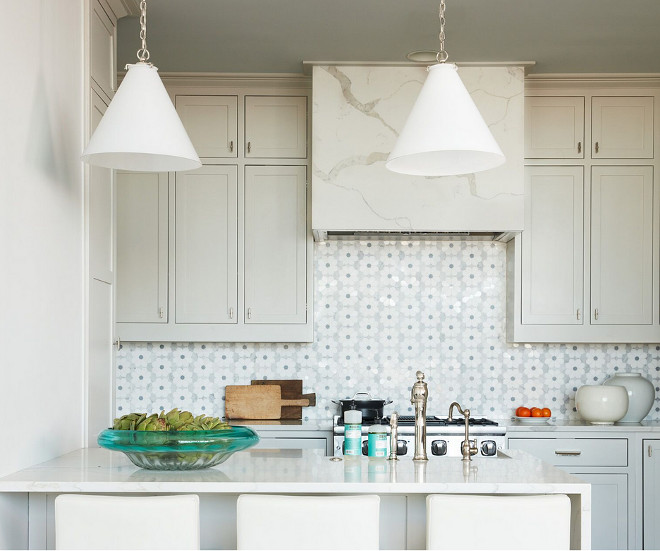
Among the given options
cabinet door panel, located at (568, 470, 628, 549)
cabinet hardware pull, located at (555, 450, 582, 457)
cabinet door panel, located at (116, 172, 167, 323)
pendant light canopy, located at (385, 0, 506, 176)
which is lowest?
cabinet door panel, located at (568, 470, 628, 549)

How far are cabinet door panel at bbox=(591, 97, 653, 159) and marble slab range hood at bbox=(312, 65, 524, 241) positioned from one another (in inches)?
23.1

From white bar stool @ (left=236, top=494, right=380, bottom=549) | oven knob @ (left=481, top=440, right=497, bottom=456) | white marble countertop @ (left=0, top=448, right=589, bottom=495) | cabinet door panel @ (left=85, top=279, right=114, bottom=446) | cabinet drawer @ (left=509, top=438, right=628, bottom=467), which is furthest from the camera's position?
cabinet drawer @ (left=509, top=438, right=628, bottom=467)

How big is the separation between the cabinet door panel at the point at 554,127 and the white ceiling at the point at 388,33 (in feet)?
0.69

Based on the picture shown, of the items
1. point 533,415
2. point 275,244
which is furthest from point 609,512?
point 275,244

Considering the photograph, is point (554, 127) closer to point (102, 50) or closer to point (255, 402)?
point (255, 402)

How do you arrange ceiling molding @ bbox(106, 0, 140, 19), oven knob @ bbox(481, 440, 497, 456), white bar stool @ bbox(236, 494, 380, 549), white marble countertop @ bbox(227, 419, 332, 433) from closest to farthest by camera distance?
white bar stool @ bbox(236, 494, 380, 549), ceiling molding @ bbox(106, 0, 140, 19), oven knob @ bbox(481, 440, 497, 456), white marble countertop @ bbox(227, 419, 332, 433)

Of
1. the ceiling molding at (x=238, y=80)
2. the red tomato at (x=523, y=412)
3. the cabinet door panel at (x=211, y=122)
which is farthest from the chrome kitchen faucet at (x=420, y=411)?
the ceiling molding at (x=238, y=80)

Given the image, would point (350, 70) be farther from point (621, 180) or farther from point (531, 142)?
point (621, 180)

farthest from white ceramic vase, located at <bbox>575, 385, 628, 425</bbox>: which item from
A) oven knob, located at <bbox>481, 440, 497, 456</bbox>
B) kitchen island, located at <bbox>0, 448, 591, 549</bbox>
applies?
kitchen island, located at <bbox>0, 448, 591, 549</bbox>

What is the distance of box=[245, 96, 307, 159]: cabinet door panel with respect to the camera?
4.72 m

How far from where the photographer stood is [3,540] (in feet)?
7.78

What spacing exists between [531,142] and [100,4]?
Answer: 8.17 feet

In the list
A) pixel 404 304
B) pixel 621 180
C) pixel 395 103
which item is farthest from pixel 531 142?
pixel 404 304

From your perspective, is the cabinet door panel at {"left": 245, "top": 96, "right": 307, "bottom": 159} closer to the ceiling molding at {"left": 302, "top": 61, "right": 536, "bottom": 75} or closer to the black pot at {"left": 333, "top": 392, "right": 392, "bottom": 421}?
the ceiling molding at {"left": 302, "top": 61, "right": 536, "bottom": 75}
